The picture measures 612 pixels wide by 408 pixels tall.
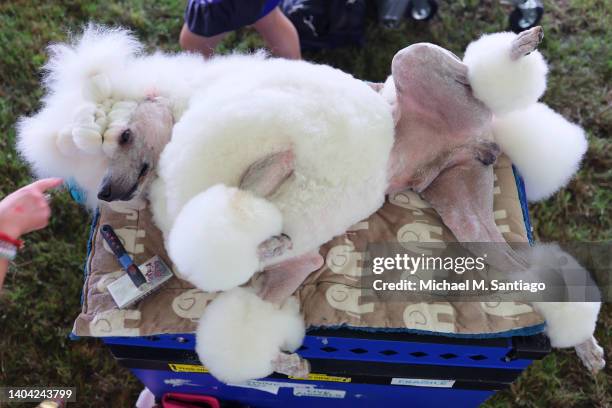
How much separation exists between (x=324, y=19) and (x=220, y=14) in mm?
547

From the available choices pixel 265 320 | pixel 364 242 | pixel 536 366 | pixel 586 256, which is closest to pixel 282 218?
pixel 265 320

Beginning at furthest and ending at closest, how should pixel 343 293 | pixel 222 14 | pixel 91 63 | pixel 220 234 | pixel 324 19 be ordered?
pixel 324 19 < pixel 222 14 < pixel 343 293 < pixel 91 63 < pixel 220 234

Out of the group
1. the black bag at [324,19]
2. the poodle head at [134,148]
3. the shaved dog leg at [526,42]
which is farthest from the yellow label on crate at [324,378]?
the black bag at [324,19]

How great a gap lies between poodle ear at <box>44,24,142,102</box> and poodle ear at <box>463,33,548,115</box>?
0.76 metres

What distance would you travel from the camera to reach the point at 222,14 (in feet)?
4.81

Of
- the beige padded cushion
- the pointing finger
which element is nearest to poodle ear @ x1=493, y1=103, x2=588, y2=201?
the beige padded cushion

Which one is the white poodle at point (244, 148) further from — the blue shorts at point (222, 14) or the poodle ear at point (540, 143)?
the blue shorts at point (222, 14)

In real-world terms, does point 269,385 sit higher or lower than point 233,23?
lower

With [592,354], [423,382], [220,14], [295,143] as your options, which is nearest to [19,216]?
[295,143]

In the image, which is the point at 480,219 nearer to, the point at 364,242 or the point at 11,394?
the point at 364,242

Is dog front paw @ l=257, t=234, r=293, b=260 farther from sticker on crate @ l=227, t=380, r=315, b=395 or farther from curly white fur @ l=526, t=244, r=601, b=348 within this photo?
curly white fur @ l=526, t=244, r=601, b=348

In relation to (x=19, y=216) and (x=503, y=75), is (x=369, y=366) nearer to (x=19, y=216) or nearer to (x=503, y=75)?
(x=503, y=75)

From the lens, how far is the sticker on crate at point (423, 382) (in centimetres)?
122

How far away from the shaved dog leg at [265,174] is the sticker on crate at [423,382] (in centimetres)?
59
